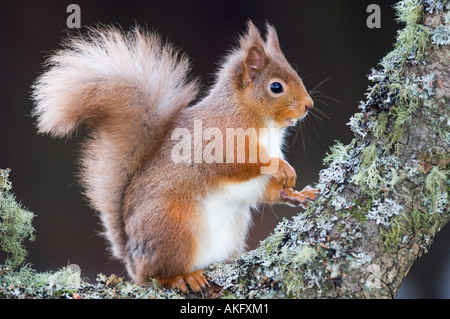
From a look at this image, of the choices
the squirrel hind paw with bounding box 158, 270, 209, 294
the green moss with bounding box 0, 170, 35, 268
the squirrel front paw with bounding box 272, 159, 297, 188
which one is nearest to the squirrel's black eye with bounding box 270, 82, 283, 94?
the squirrel front paw with bounding box 272, 159, 297, 188

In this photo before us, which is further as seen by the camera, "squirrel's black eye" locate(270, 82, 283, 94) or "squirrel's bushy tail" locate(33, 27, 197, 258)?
"squirrel's black eye" locate(270, 82, 283, 94)

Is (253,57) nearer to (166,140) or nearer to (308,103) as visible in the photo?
(308,103)

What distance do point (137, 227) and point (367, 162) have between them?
26.7 inches

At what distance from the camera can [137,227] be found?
1445mm

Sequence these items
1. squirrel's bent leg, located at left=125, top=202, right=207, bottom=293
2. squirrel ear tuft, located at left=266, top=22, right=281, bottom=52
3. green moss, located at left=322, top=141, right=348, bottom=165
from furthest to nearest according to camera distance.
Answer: squirrel ear tuft, located at left=266, top=22, right=281, bottom=52 → squirrel's bent leg, located at left=125, top=202, right=207, bottom=293 → green moss, located at left=322, top=141, right=348, bottom=165

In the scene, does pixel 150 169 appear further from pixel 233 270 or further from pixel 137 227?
pixel 233 270

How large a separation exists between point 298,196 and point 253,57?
48 centimetres

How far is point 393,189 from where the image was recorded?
113 centimetres

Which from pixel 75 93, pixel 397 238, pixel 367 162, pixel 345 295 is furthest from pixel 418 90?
pixel 75 93

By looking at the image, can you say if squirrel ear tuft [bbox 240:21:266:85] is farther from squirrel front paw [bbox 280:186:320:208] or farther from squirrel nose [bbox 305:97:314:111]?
squirrel front paw [bbox 280:186:320:208]

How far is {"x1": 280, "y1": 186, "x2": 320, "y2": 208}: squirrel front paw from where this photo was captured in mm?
1500

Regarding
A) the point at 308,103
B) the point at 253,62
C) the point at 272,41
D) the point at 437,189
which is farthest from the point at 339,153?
the point at 272,41

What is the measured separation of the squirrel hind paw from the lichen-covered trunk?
208 mm

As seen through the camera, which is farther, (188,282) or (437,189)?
(188,282)
